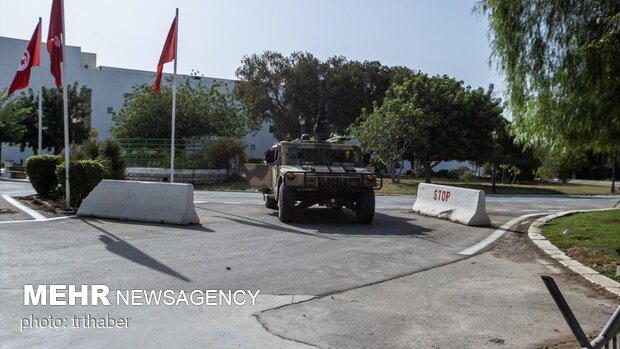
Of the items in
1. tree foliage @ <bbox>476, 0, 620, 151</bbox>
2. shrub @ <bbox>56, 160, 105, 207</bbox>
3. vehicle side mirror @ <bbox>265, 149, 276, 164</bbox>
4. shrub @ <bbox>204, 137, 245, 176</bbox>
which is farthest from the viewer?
shrub @ <bbox>204, 137, 245, 176</bbox>

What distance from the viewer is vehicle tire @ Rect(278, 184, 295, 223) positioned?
1242cm

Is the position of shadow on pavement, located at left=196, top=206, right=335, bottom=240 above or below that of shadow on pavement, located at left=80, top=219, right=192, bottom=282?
above

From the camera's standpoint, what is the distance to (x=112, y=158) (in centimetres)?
1631

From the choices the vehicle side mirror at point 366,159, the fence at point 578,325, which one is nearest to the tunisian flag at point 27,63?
the vehicle side mirror at point 366,159

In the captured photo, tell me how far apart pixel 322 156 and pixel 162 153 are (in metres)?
19.0

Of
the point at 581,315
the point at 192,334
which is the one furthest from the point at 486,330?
the point at 192,334

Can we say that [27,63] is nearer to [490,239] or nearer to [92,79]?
[490,239]

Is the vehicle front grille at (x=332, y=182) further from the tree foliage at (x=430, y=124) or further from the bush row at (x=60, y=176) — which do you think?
the tree foliage at (x=430, y=124)

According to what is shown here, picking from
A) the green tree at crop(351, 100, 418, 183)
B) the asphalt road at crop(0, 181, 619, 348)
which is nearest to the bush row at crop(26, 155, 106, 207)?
the asphalt road at crop(0, 181, 619, 348)

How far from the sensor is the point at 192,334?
4.58 m

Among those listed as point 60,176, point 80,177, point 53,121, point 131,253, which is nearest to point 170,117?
point 53,121

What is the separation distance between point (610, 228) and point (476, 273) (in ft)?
18.4

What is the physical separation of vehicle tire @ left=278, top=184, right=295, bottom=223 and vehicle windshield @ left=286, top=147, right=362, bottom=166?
4.28 ft

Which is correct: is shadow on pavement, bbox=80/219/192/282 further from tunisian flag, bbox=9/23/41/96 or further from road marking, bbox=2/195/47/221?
tunisian flag, bbox=9/23/41/96
